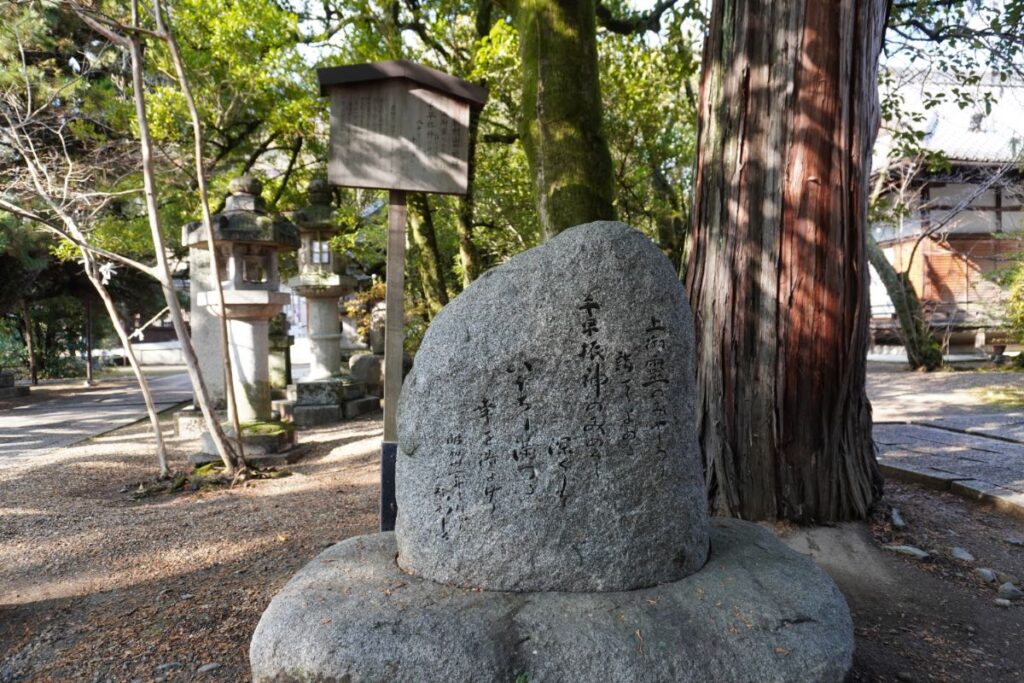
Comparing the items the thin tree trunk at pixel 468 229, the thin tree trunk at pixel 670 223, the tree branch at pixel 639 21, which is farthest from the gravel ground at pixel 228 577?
the thin tree trunk at pixel 670 223

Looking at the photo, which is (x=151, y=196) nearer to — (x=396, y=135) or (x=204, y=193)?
(x=204, y=193)

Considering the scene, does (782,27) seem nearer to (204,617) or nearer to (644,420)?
(644,420)

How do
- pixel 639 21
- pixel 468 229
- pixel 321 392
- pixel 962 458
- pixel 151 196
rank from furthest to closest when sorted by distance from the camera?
pixel 321 392
pixel 468 229
pixel 639 21
pixel 962 458
pixel 151 196

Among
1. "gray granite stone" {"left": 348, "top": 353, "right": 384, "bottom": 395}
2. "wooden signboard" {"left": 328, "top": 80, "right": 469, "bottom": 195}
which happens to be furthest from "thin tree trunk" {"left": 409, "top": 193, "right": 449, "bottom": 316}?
"wooden signboard" {"left": 328, "top": 80, "right": 469, "bottom": 195}

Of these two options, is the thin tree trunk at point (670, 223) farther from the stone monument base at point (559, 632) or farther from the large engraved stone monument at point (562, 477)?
the stone monument base at point (559, 632)

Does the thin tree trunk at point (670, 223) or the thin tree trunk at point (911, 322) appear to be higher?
the thin tree trunk at point (670, 223)

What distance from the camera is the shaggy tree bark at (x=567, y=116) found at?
16.1 feet

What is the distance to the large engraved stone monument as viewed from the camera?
90.0 inches

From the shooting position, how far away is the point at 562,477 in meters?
2.42

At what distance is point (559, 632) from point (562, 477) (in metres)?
0.53

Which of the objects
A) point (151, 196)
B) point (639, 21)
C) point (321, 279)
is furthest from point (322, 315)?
point (639, 21)

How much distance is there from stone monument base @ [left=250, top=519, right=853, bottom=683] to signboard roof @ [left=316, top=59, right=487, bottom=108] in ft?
9.34

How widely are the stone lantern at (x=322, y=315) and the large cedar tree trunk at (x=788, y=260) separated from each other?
8.00m

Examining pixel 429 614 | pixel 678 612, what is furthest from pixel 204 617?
pixel 678 612
